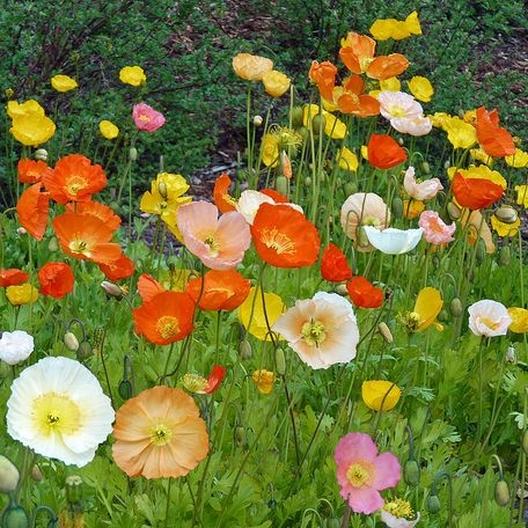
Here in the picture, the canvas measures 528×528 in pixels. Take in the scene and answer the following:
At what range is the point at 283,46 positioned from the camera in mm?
5613

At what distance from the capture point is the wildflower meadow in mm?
1638

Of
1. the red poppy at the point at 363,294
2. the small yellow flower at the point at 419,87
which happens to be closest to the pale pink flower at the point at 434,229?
the red poppy at the point at 363,294

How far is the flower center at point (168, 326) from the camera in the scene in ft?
5.50

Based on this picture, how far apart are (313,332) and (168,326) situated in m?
0.29

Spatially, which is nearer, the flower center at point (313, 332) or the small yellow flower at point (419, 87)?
the flower center at point (313, 332)

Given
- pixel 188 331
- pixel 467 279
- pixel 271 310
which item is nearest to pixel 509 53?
pixel 467 279

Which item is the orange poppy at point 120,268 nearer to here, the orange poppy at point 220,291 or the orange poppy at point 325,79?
the orange poppy at point 220,291

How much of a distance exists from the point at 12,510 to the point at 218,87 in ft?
10.6

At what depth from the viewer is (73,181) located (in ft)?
7.16

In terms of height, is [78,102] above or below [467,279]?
below

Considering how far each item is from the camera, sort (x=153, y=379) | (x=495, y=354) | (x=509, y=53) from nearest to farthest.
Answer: (x=153, y=379) → (x=495, y=354) → (x=509, y=53)

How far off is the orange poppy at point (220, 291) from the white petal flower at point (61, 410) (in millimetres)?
229

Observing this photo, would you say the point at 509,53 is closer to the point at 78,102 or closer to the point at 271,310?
the point at 78,102

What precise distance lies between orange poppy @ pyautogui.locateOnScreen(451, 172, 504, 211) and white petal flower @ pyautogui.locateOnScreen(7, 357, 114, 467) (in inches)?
48.6
